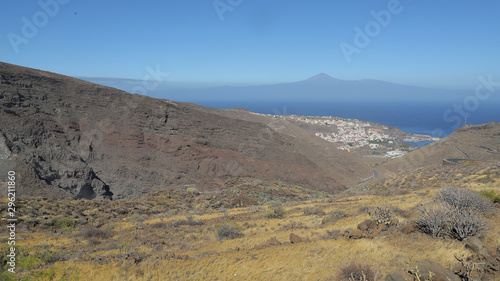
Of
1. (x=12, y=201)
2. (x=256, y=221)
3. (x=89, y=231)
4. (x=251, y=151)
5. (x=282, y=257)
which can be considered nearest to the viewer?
(x=282, y=257)

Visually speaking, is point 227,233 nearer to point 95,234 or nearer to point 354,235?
point 354,235

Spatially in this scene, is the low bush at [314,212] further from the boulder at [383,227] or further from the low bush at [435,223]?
the low bush at [435,223]

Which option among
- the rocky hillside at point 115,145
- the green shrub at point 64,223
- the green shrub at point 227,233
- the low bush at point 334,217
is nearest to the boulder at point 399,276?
the low bush at point 334,217

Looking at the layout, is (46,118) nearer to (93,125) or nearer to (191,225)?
(93,125)

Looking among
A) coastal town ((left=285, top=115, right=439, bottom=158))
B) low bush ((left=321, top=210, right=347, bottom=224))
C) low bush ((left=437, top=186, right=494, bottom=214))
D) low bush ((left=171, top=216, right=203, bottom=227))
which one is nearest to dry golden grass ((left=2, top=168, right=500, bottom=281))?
low bush ((left=437, top=186, right=494, bottom=214))

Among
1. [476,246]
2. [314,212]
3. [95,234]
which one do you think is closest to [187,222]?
[95,234]

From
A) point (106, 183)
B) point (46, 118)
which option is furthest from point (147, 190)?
point (46, 118)

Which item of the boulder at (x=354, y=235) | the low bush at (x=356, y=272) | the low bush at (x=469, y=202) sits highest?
the low bush at (x=469, y=202)
